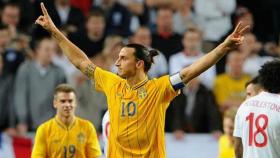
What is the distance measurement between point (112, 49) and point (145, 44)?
21.9 inches

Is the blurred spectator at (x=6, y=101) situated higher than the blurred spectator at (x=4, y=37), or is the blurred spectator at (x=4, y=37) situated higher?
the blurred spectator at (x=4, y=37)

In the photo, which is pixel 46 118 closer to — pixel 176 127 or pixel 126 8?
pixel 176 127

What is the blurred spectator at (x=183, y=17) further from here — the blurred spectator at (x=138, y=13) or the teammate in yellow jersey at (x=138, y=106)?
the teammate in yellow jersey at (x=138, y=106)

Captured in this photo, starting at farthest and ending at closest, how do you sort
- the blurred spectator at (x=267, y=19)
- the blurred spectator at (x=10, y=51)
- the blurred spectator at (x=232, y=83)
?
the blurred spectator at (x=267, y=19), the blurred spectator at (x=232, y=83), the blurred spectator at (x=10, y=51)

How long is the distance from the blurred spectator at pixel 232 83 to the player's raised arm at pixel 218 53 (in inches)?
208

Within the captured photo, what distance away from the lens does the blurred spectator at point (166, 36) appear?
44.4 ft

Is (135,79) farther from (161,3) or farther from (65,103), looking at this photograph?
(161,3)

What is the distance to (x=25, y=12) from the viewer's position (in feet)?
45.5

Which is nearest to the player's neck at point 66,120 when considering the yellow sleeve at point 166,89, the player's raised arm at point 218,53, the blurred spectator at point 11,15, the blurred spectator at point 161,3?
the yellow sleeve at point 166,89

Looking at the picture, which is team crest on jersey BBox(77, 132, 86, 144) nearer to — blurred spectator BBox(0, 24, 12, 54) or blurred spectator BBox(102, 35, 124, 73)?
blurred spectator BBox(102, 35, 124, 73)

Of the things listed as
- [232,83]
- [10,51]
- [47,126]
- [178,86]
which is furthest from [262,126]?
[10,51]

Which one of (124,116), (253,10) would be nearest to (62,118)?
(124,116)

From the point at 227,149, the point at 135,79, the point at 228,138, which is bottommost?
the point at 227,149

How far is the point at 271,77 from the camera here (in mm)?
7258
